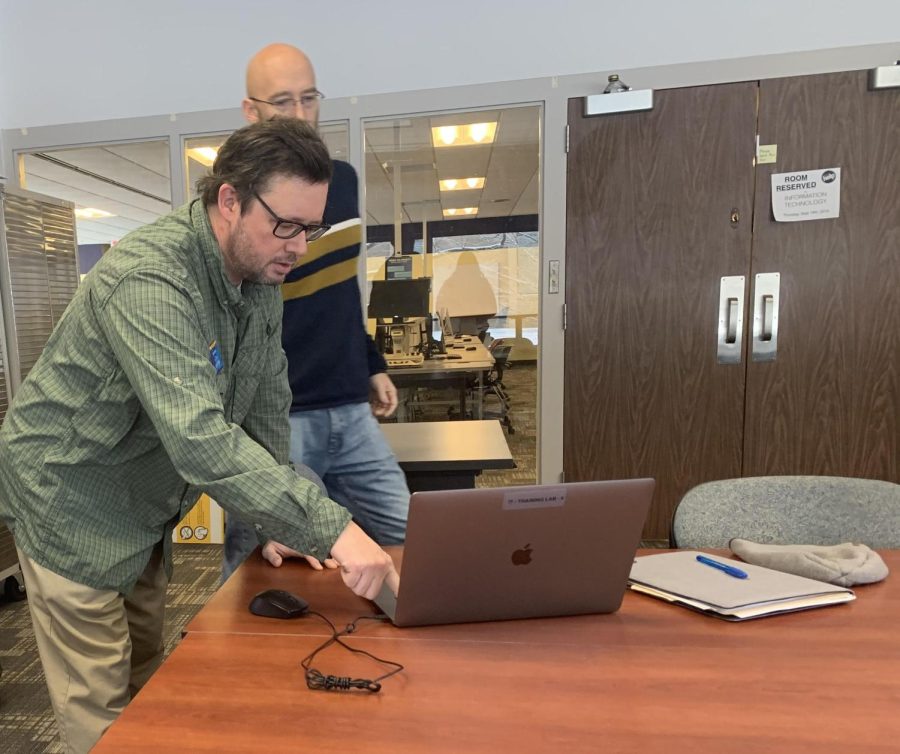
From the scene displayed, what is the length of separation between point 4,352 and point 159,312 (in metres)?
2.29

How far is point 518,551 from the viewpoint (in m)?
0.86

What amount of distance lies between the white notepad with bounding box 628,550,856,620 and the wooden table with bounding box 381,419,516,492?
27.7 inches

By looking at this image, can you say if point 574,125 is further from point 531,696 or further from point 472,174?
point 531,696

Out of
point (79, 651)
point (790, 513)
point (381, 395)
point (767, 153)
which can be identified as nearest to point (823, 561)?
point (790, 513)

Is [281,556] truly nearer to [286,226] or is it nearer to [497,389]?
[286,226]

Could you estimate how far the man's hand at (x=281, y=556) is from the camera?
3.68 ft

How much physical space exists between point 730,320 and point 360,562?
104 inches

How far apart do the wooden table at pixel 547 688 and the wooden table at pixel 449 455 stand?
32.0 inches

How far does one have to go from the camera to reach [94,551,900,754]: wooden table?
66 centimetres

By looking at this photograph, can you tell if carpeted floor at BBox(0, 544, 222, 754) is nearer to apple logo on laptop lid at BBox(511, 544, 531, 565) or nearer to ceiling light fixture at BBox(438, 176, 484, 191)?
apple logo on laptop lid at BBox(511, 544, 531, 565)

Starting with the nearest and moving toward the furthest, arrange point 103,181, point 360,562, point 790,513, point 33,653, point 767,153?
point 360,562 < point 790,513 < point 33,653 < point 767,153 < point 103,181

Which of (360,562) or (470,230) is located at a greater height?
(470,230)

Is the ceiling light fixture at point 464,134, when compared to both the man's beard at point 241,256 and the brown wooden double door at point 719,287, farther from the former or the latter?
the man's beard at point 241,256

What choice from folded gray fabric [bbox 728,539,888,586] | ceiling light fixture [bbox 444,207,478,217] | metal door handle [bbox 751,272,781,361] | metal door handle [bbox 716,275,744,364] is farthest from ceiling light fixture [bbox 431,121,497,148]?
folded gray fabric [bbox 728,539,888,586]
